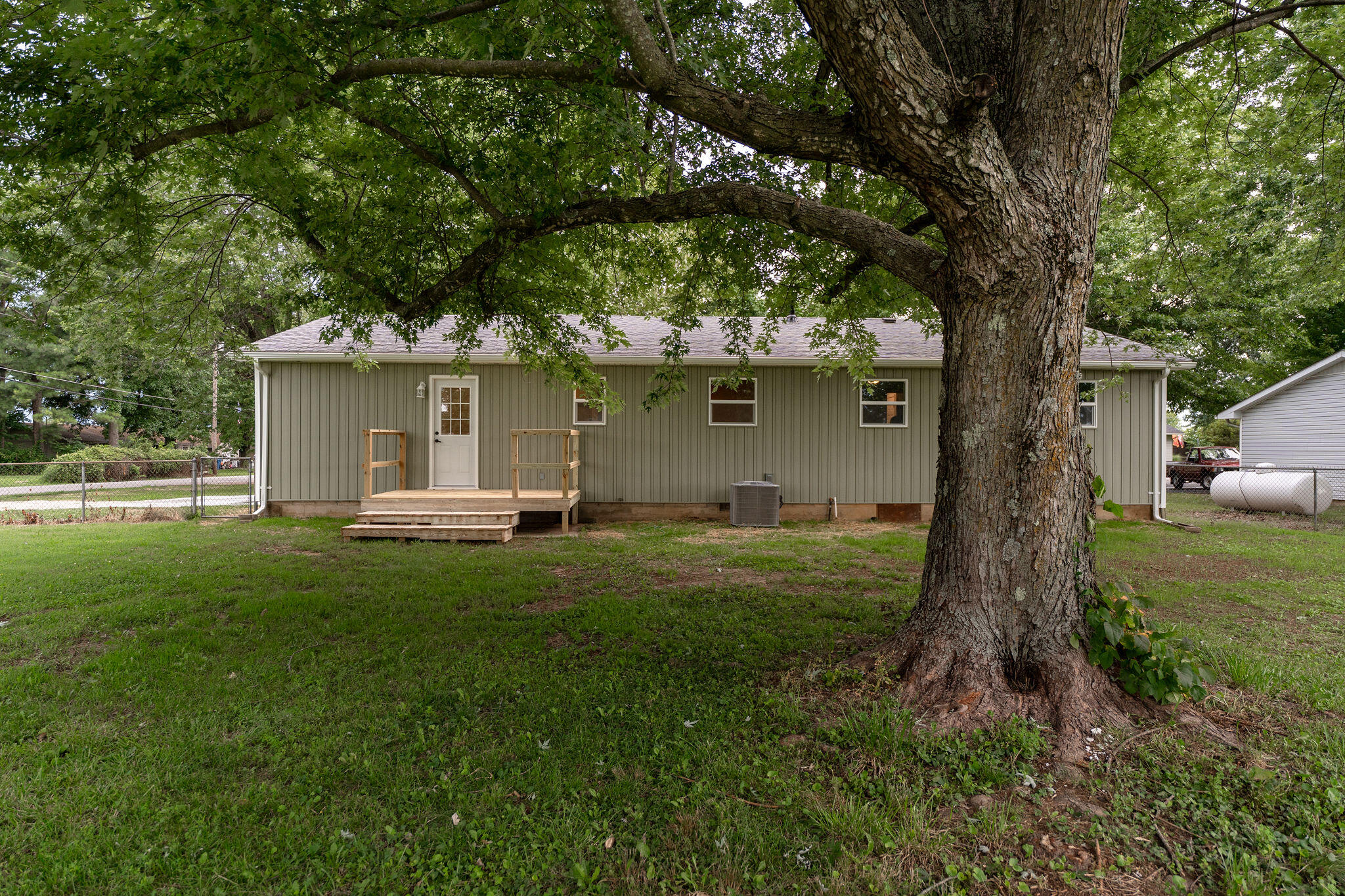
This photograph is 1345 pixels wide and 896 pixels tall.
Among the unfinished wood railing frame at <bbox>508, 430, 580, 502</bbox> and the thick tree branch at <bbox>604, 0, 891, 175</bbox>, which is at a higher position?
the thick tree branch at <bbox>604, 0, 891, 175</bbox>

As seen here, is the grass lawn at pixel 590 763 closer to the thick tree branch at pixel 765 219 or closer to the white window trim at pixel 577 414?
the thick tree branch at pixel 765 219

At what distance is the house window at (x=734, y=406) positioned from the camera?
1070 centimetres

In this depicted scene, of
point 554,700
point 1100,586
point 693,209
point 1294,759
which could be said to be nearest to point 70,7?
point 693,209

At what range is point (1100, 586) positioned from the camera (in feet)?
10.3

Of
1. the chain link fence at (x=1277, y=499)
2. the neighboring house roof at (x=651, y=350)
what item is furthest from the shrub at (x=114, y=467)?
the chain link fence at (x=1277, y=499)

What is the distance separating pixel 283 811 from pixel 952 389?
3.56 meters

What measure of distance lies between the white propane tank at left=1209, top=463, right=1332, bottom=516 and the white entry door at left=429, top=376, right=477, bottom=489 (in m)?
15.3

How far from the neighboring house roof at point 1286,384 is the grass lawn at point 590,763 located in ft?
46.2

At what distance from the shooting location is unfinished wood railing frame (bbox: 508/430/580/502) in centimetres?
884

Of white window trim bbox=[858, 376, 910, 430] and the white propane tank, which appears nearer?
white window trim bbox=[858, 376, 910, 430]

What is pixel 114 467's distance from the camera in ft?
62.7

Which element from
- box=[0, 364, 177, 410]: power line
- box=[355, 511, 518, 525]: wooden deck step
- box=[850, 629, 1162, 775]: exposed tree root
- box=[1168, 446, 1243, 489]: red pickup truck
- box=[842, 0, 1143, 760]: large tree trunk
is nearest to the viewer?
box=[850, 629, 1162, 775]: exposed tree root

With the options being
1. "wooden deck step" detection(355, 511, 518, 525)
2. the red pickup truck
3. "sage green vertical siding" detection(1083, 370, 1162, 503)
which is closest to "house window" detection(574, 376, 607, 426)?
"wooden deck step" detection(355, 511, 518, 525)

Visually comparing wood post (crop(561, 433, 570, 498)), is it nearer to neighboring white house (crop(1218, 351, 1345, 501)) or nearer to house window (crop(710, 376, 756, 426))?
house window (crop(710, 376, 756, 426))
